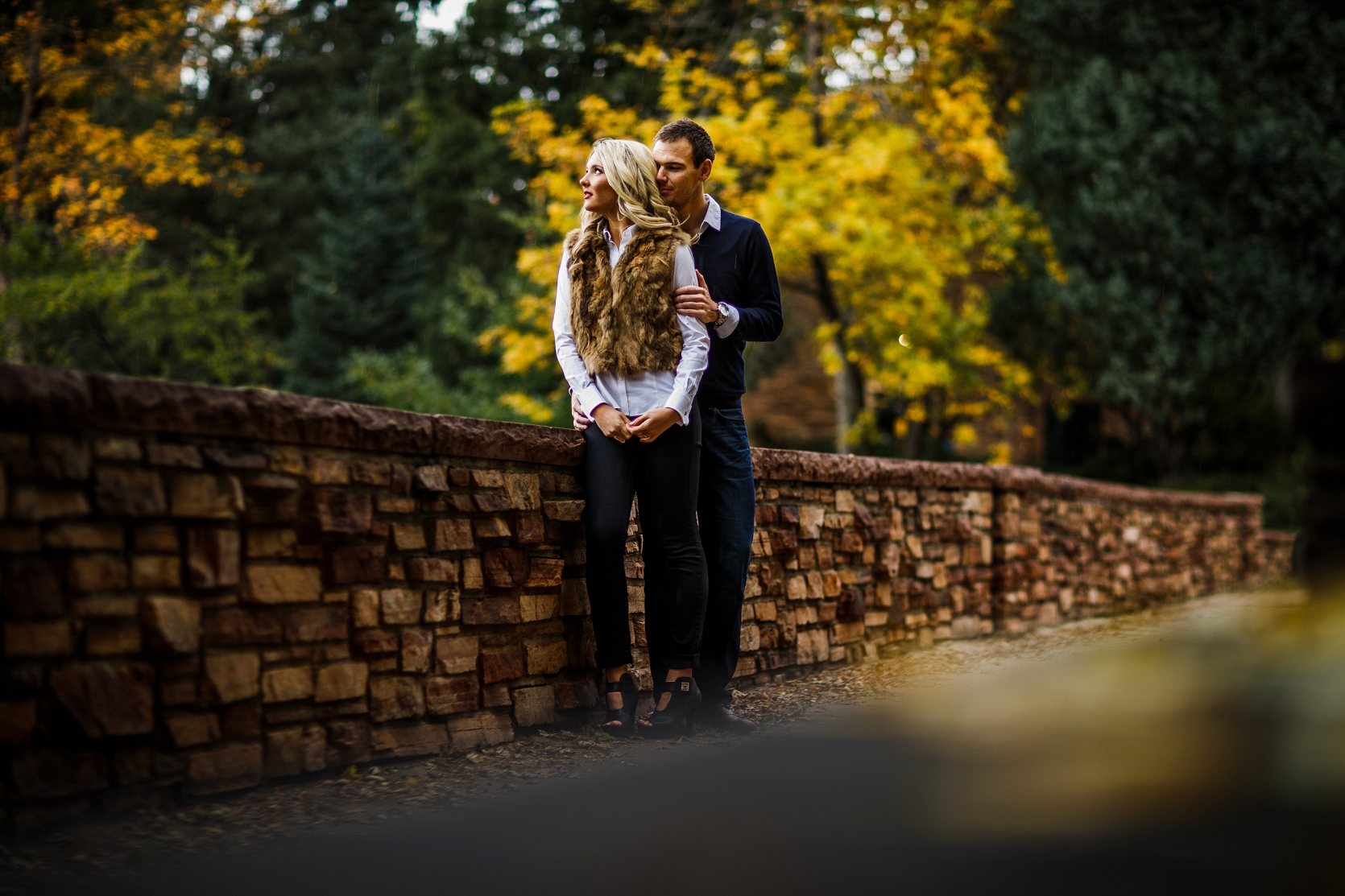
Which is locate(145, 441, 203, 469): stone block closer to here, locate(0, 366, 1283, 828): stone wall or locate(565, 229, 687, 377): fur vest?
locate(0, 366, 1283, 828): stone wall

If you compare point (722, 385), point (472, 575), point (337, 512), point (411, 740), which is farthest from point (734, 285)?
point (411, 740)

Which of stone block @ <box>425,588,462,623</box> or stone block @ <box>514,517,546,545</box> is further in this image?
stone block @ <box>514,517,546,545</box>

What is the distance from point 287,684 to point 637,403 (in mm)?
1195

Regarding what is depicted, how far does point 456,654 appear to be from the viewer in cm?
305

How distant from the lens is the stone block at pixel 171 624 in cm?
234

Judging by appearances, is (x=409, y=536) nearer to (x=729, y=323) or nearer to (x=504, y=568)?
(x=504, y=568)

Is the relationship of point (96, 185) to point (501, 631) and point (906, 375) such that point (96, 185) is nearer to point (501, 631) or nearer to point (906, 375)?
point (906, 375)

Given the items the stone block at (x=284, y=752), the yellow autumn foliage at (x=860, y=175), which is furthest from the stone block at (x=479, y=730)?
the yellow autumn foliage at (x=860, y=175)

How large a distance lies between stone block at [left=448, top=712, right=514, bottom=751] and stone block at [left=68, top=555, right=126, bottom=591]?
1.02 meters

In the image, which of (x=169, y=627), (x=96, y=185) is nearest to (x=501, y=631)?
(x=169, y=627)

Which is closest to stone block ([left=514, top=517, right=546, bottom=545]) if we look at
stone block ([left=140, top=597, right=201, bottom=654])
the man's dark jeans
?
the man's dark jeans

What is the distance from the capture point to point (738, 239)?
3.50 meters

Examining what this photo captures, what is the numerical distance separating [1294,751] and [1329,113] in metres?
16.6

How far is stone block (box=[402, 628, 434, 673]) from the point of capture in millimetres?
2918
